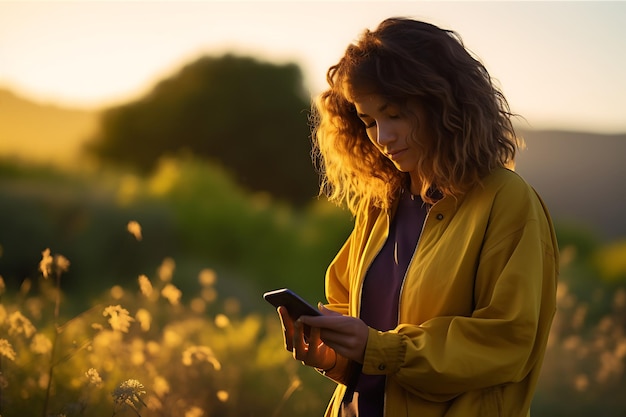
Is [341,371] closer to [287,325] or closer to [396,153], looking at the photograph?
[287,325]

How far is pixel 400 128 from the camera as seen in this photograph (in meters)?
2.36

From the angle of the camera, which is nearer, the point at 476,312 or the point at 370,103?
the point at 476,312

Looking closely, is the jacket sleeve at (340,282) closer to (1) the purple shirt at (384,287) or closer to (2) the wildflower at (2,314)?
(1) the purple shirt at (384,287)

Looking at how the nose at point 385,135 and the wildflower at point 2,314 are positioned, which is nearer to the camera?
the nose at point 385,135

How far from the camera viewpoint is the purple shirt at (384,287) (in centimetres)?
238

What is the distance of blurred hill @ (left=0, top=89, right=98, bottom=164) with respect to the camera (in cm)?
756

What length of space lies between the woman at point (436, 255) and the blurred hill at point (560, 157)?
14.6 ft

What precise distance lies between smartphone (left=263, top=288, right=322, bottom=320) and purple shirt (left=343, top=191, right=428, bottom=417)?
9.4 inches

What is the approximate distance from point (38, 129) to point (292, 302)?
238 inches

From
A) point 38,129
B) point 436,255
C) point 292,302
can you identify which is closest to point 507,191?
point 436,255

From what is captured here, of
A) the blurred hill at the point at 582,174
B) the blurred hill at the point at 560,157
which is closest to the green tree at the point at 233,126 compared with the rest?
the blurred hill at the point at 560,157

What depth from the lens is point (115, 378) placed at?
3.58 meters

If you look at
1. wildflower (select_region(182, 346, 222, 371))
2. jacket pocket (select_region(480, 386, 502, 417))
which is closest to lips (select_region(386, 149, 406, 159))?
jacket pocket (select_region(480, 386, 502, 417))

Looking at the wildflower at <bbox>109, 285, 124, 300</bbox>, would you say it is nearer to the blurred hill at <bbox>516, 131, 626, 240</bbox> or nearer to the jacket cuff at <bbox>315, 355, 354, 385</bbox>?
the jacket cuff at <bbox>315, 355, 354, 385</bbox>
